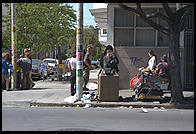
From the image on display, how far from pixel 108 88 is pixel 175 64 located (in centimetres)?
232

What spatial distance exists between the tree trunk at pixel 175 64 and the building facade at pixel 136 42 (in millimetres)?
3651

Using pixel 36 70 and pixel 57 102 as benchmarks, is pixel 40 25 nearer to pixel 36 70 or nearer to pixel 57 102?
pixel 36 70

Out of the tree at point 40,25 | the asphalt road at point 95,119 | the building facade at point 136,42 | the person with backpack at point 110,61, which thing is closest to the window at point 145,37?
the building facade at point 136,42

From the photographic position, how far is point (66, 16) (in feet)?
95.3

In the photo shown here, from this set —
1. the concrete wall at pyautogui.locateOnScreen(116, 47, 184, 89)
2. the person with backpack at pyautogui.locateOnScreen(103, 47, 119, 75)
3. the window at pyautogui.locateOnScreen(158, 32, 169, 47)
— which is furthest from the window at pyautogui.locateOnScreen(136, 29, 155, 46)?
the person with backpack at pyautogui.locateOnScreen(103, 47, 119, 75)

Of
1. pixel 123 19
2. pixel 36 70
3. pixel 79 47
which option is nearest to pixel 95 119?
pixel 79 47

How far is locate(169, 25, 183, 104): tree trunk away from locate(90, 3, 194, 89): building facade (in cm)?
365

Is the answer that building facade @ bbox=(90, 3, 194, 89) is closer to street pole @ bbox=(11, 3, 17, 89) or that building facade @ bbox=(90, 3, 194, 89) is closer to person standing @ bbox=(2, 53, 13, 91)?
street pole @ bbox=(11, 3, 17, 89)

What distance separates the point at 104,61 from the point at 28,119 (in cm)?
504

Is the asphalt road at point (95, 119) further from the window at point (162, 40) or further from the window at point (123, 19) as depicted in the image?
the window at point (123, 19)

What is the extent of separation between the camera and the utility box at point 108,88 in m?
12.2

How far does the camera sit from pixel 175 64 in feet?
38.7

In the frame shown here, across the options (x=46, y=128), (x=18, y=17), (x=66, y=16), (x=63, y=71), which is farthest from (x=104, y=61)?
(x=66, y=16)

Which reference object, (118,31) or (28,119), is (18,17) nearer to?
(118,31)
